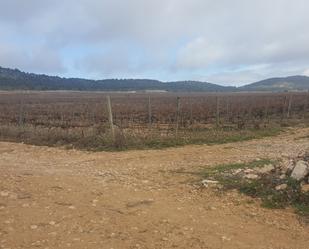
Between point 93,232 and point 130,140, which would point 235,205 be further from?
point 130,140

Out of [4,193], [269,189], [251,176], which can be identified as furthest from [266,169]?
[4,193]

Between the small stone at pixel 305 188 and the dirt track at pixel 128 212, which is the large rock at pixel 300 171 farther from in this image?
the dirt track at pixel 128 212

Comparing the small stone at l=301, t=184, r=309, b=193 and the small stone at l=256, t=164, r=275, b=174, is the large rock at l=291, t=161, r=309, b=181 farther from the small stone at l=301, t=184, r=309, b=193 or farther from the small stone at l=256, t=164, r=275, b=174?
the small stone at l=256, t=164, r=275, b=174

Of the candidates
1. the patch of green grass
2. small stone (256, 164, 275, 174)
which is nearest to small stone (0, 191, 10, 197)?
the patch of green grass

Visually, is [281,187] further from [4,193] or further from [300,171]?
[4,193]

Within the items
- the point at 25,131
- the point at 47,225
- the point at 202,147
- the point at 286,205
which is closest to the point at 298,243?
the point at 286,205

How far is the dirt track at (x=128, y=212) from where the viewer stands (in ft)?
19.0

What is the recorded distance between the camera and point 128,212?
6895mm

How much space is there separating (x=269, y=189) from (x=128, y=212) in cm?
248

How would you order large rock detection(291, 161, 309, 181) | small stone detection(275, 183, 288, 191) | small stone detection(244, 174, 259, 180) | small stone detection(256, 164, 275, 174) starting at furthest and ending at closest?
small stone detection(256, 164, 275, 174)
small stone detection(244, 174, 259, 180)
large rock detection(291, 161, 309, 181)
small stone detection(275, 183, 288, 191)

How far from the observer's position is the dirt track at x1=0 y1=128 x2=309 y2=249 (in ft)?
19.0

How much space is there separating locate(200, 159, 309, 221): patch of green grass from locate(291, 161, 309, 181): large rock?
12 centimetres

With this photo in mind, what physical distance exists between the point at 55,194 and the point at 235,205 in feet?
9.33

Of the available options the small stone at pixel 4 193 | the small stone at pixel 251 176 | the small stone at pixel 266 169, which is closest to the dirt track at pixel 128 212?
the small stone at pixel 4 193
